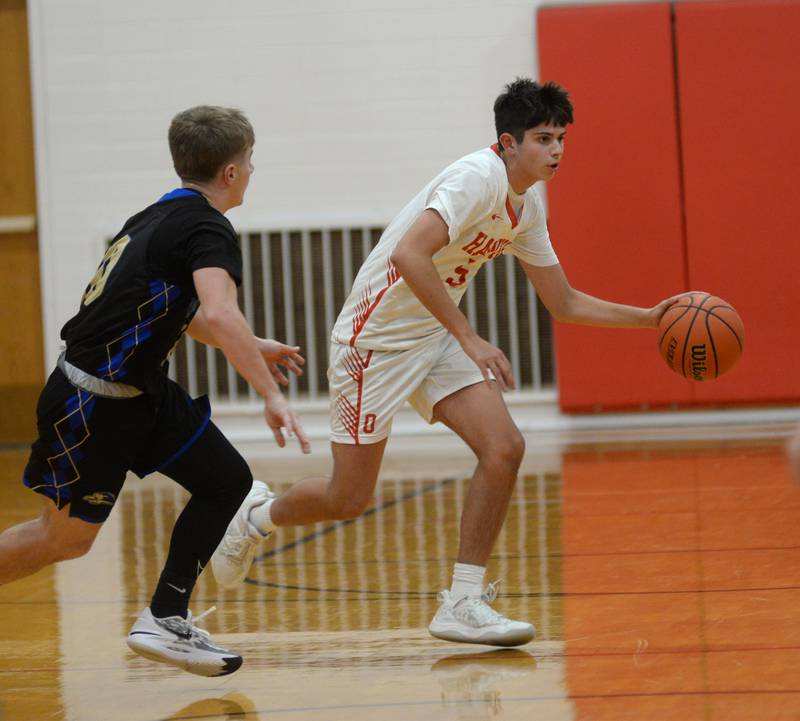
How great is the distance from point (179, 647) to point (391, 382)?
962 mm

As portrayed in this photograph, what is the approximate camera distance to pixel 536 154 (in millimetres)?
3408

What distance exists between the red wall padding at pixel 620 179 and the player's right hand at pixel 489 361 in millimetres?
5537

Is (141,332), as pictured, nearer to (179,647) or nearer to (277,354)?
(277,354)

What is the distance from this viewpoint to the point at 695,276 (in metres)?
8.54

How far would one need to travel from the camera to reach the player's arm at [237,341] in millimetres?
2637

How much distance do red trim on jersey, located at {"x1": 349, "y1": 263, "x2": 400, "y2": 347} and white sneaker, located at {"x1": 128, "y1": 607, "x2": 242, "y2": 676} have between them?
38.5 inches

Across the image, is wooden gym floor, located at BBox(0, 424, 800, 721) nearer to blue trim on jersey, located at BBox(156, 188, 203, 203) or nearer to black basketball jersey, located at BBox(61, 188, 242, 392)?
black basketball jersey, located at BBox(61, 188, 242, 392)

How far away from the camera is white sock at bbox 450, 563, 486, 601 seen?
10.7ft

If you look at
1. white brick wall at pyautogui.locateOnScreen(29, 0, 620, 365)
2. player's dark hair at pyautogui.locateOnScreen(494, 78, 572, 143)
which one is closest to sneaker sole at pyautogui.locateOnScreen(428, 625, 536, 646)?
player's dark hair at pyautogui.locateOnScreen(494, 78, 572, 143)

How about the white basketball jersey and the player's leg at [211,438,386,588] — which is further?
the player's leg at [211,438,386,588]

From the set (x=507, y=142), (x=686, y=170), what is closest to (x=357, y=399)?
(x=507, y=142)

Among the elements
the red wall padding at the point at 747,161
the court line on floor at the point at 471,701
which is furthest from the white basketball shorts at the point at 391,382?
the red wall padding at the point at 747,161

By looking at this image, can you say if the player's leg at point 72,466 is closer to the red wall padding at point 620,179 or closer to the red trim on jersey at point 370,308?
the red trim on jersey at point 370,308

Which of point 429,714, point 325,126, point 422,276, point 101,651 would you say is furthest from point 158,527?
point 325,126
